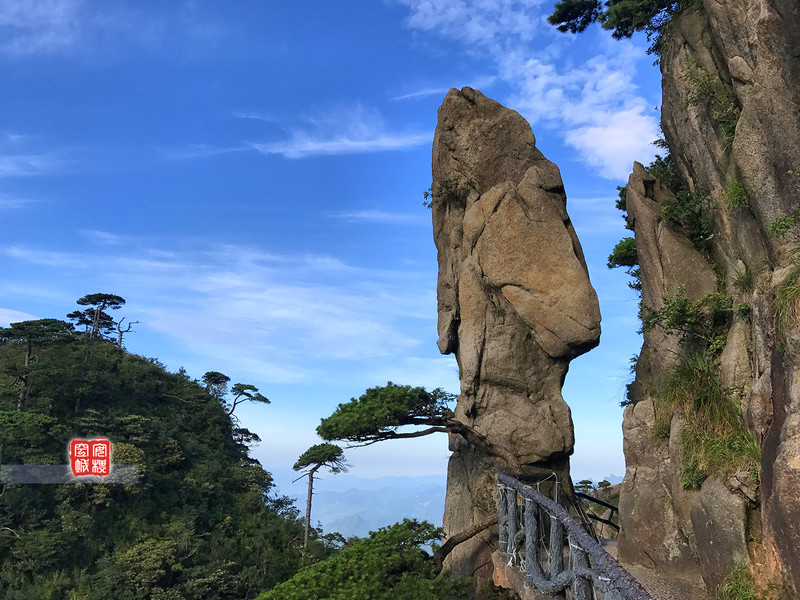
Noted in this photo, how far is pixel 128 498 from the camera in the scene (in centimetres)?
3150

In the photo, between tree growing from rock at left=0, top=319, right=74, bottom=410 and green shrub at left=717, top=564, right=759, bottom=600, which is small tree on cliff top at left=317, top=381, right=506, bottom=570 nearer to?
green shrub at left=717, top=564, right=759, bottom=600

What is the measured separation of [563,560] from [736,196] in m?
7.18

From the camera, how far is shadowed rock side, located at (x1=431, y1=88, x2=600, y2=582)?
14.9 m

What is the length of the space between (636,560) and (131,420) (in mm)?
30964

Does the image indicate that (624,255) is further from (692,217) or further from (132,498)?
(132,498)

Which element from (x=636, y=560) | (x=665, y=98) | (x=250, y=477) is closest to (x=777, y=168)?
(x=665, y=98)

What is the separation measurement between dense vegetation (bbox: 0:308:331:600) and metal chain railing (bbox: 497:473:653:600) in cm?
2331

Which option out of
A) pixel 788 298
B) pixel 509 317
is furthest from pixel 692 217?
pixel 788 298

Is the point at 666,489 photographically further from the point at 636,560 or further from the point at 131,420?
the point at 131,420

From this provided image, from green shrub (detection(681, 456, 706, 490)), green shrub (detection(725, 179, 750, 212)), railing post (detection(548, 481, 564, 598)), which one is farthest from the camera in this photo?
green shrub (detection(725, 179, 750, 212))

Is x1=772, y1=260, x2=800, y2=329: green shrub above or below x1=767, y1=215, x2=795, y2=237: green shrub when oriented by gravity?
below

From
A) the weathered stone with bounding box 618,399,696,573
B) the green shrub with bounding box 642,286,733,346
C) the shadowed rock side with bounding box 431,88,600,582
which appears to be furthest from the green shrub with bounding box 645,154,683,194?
the weathered stone with bounding box 618,399,696,573

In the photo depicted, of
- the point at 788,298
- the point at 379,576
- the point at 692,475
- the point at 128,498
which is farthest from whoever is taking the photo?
the point at 128,498

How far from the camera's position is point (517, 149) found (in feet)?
58.1
